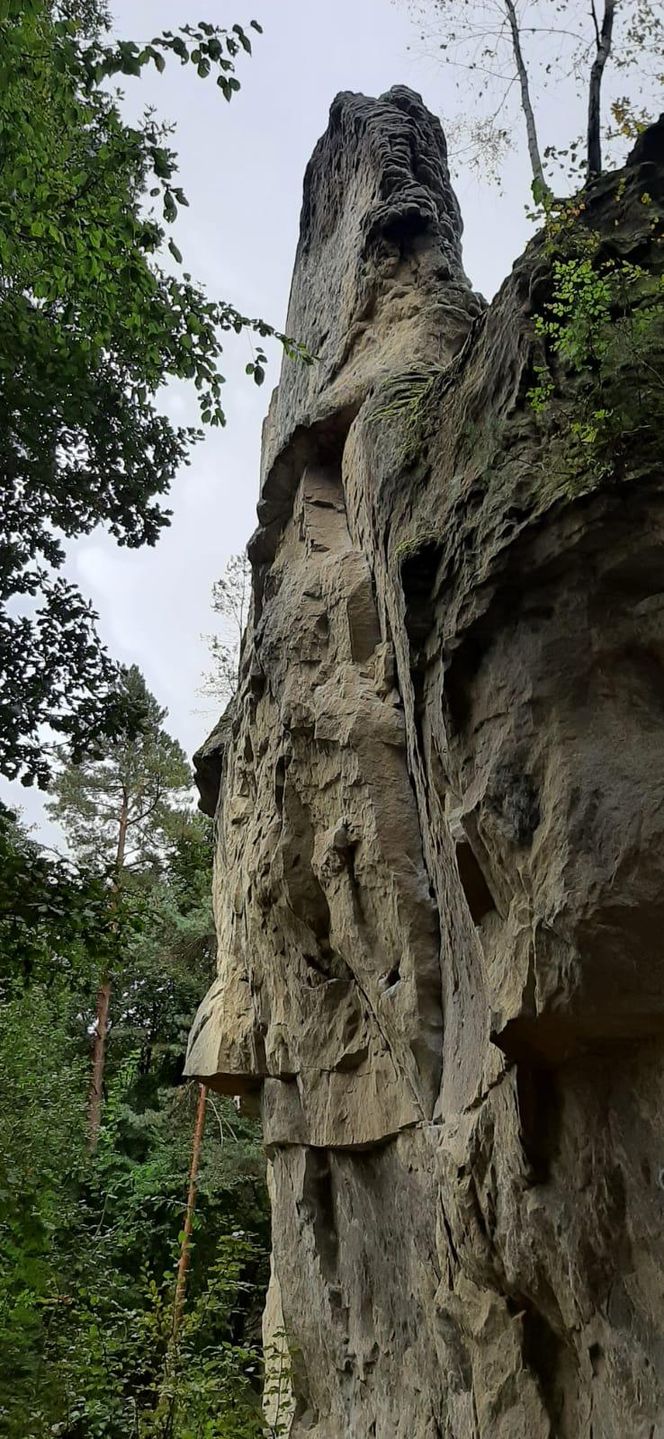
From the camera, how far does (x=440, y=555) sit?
5.16 metres

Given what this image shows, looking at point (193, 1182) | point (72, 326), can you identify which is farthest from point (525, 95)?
point (193, 1182)

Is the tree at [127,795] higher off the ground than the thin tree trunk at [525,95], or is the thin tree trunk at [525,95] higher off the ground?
the thin tree trunk at [525,95]

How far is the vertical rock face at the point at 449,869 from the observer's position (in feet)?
13.1

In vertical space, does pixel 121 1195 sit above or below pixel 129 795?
below

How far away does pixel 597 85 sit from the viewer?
7918 millimetres

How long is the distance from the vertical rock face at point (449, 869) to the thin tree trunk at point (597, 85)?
5.52 feet

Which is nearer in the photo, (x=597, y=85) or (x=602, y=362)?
(x=602, y=362)

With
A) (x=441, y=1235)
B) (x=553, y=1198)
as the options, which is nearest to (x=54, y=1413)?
(x=441, y=1235)

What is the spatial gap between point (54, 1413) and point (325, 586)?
6085mm

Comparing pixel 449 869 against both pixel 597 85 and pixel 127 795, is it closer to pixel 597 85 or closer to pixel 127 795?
pixel 597 85

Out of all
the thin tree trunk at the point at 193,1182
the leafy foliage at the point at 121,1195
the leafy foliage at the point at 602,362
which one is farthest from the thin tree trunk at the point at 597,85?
the thin tree trunk at the point at 193,1182

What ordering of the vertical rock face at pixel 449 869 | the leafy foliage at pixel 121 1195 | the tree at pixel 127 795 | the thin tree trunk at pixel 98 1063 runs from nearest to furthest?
the vertical rock face at pixel 449 869 < the leafy foliage at pixel 121 1195 < the thin tree trunk at pixel 98 1063 < the tree at pixel 127 795

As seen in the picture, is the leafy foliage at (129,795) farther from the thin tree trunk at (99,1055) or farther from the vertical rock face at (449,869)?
the vertical rock face at (449,869)

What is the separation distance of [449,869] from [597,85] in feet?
22.4
